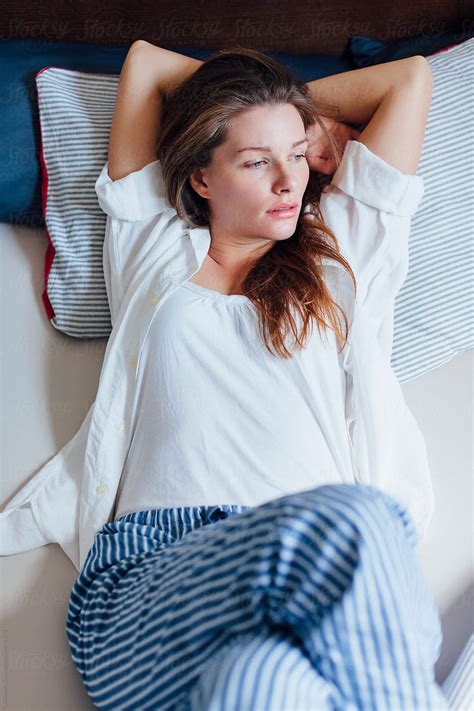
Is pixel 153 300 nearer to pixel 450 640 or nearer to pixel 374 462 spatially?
pixel 374 462

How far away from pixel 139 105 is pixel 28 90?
0.31m

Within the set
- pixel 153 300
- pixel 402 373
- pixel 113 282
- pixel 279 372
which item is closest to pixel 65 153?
pixel 113 282

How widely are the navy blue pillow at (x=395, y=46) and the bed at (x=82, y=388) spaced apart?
45 millimetres

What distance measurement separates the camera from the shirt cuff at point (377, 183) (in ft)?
4.66

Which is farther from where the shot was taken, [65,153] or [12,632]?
[65,153]

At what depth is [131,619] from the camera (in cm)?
105

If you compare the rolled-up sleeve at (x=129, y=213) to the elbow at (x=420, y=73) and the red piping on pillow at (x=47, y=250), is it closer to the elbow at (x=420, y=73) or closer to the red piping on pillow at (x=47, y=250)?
the red piping on pillow at (x=47, y=250)

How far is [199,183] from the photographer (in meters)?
1.46

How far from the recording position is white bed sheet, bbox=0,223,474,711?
1.21m

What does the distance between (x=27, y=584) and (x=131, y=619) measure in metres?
0.32

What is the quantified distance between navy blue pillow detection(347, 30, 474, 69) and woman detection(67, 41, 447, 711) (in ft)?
0.90

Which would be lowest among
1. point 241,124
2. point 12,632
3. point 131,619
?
point 12,632

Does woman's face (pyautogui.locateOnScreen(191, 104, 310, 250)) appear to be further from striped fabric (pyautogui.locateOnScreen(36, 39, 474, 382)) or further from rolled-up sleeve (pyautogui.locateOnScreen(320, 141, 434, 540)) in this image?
striped fabric (pyautogui.locateOnScreen(36, 39, 474, 382))

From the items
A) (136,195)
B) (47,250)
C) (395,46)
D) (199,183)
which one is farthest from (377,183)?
(47,250)
